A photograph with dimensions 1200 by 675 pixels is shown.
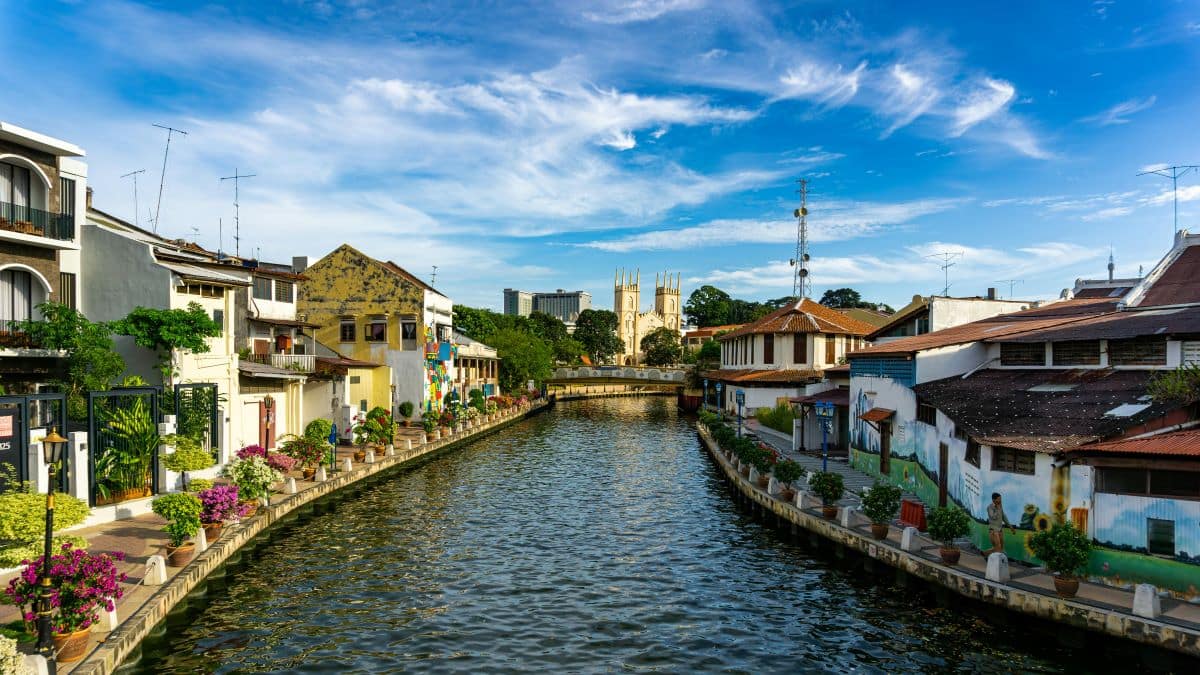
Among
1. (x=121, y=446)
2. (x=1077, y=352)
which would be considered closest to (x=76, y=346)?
(x=121, y=446)

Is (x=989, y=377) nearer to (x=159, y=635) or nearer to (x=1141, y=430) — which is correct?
(x=1141, y=430)

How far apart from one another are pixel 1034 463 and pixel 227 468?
2443 centimetres

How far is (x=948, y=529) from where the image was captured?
18609mm

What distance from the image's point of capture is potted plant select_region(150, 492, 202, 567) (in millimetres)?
18938

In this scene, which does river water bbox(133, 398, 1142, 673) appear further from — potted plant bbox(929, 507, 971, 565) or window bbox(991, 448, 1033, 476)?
window bbox(991, 448, 1033, 476)

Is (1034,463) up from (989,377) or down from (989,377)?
down

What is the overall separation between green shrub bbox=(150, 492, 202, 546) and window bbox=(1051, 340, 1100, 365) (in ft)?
82.3

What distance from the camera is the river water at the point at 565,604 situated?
15328 millimetres

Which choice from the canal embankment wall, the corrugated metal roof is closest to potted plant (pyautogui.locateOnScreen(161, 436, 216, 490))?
the canal embankment wall

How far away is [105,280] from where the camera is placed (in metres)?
28.9

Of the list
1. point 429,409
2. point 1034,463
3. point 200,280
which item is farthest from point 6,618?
point 429,409

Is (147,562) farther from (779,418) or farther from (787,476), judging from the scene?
(779,418)

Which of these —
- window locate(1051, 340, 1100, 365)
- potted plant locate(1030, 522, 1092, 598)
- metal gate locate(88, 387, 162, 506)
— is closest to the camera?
potted plant locate(1030, 522, 1092, 598)

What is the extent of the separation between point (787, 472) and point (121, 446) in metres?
23.0
